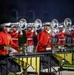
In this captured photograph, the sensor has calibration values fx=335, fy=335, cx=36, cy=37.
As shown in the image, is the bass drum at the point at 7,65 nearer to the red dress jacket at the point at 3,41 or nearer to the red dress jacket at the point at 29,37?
the red dress jacket at the point at 3,41

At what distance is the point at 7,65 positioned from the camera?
7.53 m

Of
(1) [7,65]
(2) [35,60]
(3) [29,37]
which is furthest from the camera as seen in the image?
(3) [29,37]

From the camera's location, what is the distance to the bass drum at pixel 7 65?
7547 mm

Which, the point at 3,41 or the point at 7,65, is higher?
the point at 3,41

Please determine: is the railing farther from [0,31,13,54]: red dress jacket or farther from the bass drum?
[0,31,13,54]: red dress jacket

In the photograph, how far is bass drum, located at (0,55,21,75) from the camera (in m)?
7.55

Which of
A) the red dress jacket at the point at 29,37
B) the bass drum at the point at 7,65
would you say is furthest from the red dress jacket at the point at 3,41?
the red dress jacket at the point at 29,37

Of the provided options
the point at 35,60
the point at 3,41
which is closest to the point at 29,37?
the point at 3,41

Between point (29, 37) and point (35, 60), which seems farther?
point (29, 37)

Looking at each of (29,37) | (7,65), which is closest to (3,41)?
(7,65)

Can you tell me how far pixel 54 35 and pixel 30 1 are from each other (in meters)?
1.54

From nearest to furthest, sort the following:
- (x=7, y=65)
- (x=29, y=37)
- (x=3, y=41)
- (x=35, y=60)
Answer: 1. (x=7, y=65)
2. (x=35, y=60)
3. (x=3, y=41)
4. (x=29, y=37)

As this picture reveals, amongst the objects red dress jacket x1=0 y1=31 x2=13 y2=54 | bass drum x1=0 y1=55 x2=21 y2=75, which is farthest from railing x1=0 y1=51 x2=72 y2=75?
red dress jacket x1=0 y1=31 x2=13 y2=54

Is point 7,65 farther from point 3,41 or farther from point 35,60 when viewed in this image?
point 3,41
